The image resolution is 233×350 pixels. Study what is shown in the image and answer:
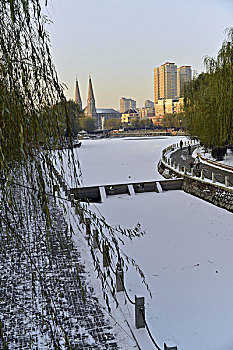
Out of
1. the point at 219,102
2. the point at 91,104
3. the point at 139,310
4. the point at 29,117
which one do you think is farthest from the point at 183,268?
the point at 91,104

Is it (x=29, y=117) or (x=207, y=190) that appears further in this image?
(x=207, y=190)

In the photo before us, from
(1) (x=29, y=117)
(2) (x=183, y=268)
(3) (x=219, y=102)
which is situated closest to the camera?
(1) (x=29, y=117)

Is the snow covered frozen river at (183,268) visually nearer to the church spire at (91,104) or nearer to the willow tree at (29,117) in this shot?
the willow tree at (29,117)

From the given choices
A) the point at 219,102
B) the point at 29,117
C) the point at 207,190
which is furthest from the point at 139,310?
the point at 219,102

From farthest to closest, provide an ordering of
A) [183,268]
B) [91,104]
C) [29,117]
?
1. [91,104]
2. [183,268]
3. [29,117]

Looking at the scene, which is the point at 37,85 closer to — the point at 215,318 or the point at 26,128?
the point at 26,128

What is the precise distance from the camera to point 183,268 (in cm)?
916

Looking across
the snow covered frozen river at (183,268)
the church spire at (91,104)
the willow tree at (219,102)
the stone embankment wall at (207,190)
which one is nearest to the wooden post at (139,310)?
the snow covered frozen river at (183,268)

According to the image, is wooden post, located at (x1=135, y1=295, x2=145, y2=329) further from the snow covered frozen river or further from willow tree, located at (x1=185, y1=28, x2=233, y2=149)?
willow tree, located at (x1=185, y1=28, x2=233, y2=149)

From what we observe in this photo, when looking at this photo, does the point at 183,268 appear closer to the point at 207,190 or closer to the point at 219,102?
the point at 207,190

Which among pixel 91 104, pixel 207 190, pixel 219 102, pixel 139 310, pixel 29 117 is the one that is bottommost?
pixel 207 190

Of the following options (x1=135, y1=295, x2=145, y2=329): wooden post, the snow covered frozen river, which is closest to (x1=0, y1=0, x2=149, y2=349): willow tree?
(x1=135, y1=295, x2=145, y2=329): wooden post

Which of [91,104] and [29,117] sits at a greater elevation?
[91,104]

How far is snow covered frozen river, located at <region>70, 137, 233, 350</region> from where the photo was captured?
633 centimetres
